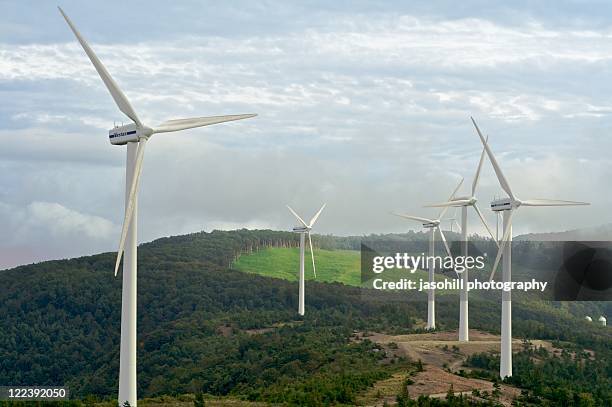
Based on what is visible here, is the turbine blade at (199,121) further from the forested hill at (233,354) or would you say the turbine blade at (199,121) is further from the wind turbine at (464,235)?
the wind turbine at (464,235)

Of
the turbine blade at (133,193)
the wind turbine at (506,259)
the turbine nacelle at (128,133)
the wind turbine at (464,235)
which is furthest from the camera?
the wind turbine at (464,235)

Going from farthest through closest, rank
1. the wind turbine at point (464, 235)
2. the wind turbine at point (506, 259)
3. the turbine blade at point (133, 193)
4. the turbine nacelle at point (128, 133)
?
1. the wind turbine at point (464, 235)
2. the wind turbine at point (506, 259)
3. the turbine nacelle at point (128, 133)
4. the turbine blade at point (133, 193)

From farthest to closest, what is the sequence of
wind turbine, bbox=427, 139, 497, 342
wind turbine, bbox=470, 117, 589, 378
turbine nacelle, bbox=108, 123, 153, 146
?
1. wind turbine, bbox=427, 139, 497, 342
2. wind turbine, bbox=470, 117, 589, 378
3. turbine nacelle, bbox=108, 123, 153, 146

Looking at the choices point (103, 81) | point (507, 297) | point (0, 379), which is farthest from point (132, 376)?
point (0, 379)

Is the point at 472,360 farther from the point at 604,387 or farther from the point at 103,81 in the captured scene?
the point at 103,81

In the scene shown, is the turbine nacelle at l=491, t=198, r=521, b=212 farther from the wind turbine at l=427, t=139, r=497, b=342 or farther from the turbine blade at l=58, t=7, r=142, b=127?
the turbine blade at l=58, t=7, r=142, b=127

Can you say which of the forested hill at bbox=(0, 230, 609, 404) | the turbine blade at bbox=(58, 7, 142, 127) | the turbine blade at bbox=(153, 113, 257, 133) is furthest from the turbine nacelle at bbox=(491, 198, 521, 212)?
the turbine blade at bbox=(58, 7, 142, 127)

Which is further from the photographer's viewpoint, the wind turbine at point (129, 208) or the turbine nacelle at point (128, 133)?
the turbine nacelle at point (128, 133)

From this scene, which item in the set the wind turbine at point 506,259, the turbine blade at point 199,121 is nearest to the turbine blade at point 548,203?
the wind turbine at point 506,259
